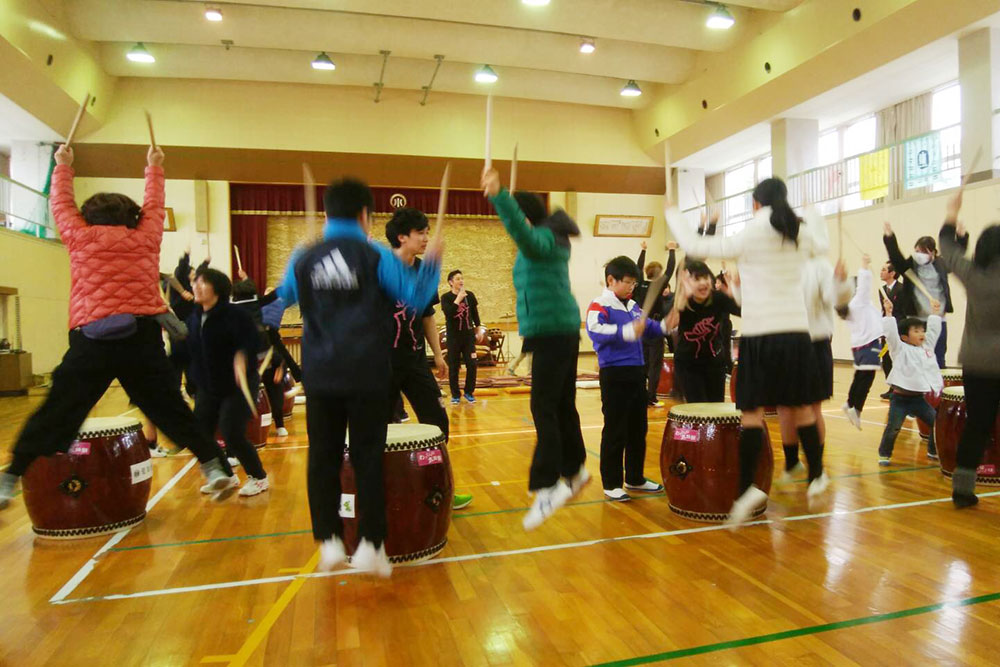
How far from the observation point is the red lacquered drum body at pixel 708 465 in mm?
3424

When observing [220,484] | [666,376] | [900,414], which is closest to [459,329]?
[666,376]

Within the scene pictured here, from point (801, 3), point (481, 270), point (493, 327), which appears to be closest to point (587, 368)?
point (493, 327)

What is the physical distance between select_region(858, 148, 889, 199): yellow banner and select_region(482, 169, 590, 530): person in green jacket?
1094cm

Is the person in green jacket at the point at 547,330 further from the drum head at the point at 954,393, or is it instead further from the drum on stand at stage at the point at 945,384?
the drum on stand at stage at the point at 945,384

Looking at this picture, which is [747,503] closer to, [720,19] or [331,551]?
[331,551]

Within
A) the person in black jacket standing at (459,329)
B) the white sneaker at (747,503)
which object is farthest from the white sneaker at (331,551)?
the person in black jacket standing at (459,329)

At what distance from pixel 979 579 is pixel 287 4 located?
11183mm

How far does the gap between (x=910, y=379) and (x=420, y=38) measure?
33.3 feet

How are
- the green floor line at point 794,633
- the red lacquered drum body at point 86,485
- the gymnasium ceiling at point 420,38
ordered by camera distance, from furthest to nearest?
1. the gymnasium ceiling at point 420,38
2. the red lacquered drum body at point 86,485
3. the green floor line at point 794,633

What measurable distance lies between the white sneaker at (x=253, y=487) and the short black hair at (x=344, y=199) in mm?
2454

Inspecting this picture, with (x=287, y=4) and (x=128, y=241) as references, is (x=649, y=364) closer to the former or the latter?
(x=128, y=241)

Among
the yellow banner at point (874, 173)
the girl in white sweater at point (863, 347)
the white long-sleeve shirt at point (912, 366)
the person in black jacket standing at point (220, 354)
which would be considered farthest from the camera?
the yellow banner at point (874, 173)

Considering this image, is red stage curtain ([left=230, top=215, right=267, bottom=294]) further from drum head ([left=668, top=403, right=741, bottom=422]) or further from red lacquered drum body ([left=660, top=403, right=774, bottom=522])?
red lacquered drum body ([left=660, top=403, right=774, bottom=522])

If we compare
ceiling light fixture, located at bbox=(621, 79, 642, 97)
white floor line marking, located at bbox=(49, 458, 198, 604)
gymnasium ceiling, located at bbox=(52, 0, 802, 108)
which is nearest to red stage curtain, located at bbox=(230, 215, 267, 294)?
gymnasium ceiling, located at bbox=(52, 0, 802, 108)
